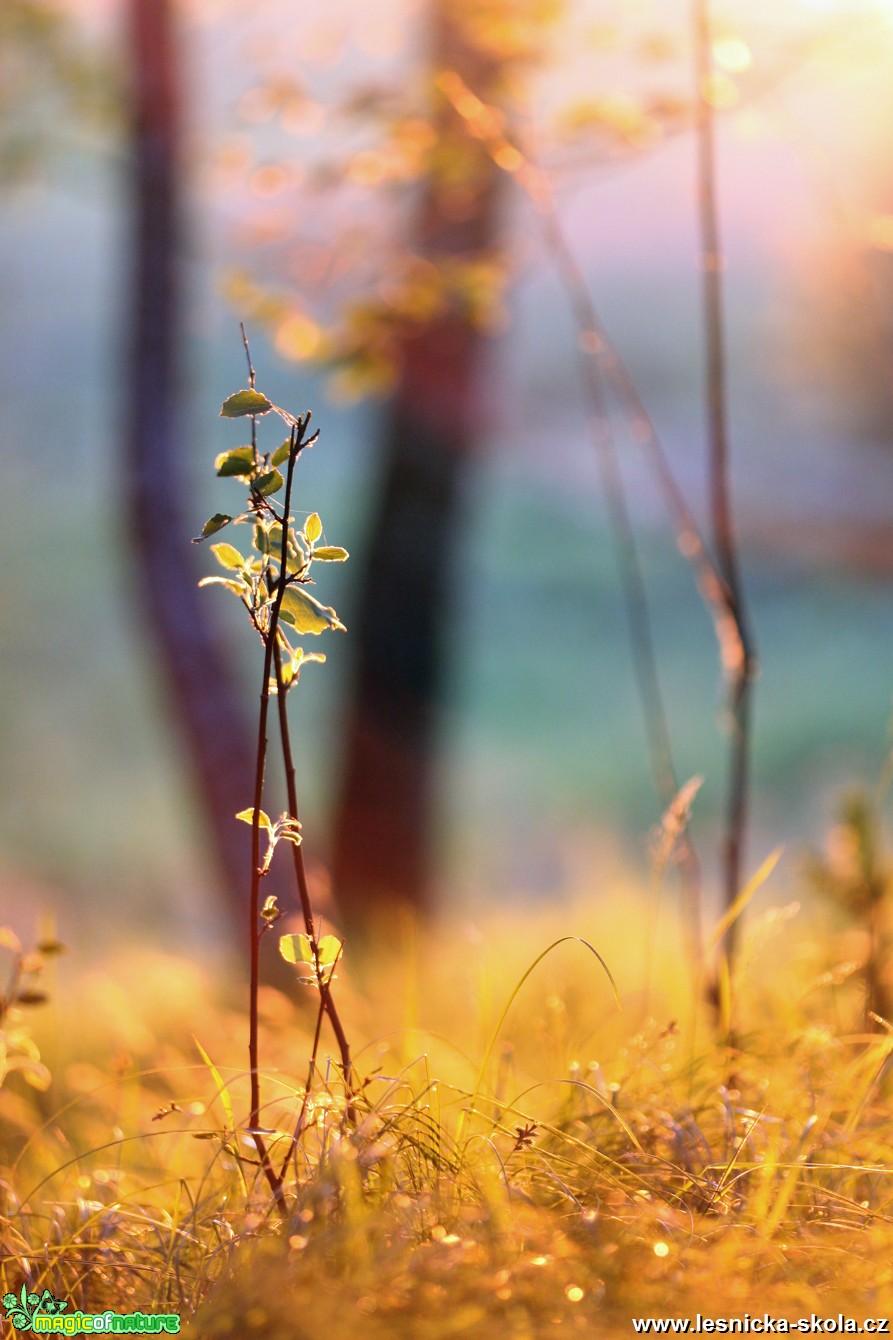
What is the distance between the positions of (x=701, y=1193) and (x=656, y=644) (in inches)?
788

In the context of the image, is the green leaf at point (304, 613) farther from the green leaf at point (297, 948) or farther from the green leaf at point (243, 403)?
the green leaf at point (297, 948)

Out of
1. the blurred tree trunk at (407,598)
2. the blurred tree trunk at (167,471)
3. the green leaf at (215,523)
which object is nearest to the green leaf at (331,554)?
the green leaf at (215,523)

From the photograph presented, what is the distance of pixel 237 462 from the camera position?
3.66ft

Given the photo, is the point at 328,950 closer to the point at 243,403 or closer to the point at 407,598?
the point at 243,403

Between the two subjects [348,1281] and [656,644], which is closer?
[348,1281]

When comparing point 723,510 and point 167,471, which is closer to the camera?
point 723,510

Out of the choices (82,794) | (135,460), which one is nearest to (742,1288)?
(135,460)

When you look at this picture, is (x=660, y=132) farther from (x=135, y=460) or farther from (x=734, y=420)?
(x=734, y=420)

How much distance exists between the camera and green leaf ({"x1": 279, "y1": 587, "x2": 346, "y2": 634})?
1.12 meters

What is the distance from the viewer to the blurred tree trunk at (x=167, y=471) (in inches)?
158

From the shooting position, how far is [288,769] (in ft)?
3.77

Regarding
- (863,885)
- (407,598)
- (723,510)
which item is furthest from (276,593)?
(407,598)

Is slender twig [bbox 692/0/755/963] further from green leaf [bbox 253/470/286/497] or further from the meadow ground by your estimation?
green leaf [bbox 253/470/286/497]

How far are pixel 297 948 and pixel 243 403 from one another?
1.93ft
